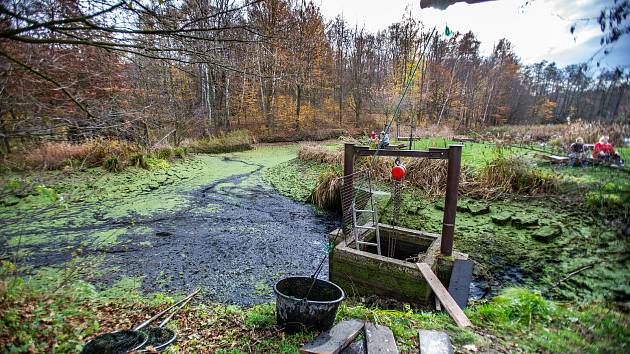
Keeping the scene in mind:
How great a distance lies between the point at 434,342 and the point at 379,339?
43cm

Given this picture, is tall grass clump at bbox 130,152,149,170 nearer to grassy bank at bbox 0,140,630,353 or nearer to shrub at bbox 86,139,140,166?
shrub at bbox 86,139,140,166

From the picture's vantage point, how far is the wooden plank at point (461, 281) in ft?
12.0

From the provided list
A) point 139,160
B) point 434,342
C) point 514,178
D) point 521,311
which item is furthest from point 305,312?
point 139,160

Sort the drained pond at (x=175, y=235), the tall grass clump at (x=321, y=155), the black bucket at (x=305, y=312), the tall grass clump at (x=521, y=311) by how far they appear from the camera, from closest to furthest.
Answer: the black bucket at (x=305, y=312)
the tall grass clump at (x=521, y=311)
the drained pond at (x=175, y=235)
the tall grass clump at (x=321, y=155)

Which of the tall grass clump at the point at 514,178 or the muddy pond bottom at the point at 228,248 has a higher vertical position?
the tall grass clump at the point at 514,178

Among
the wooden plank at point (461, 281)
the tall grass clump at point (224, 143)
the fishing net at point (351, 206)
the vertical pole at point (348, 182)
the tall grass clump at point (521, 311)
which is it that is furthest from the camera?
the tall grass clump at point (224, 143)

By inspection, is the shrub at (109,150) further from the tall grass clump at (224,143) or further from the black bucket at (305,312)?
the black bucket at (305,312)

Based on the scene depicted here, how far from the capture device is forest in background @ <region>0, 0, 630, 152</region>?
8.24 feet

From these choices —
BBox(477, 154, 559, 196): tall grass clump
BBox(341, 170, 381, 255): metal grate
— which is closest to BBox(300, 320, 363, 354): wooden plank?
BBox(341, 170, 381, 255): metal grate

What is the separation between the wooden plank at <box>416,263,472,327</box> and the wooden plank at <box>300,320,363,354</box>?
1.02m

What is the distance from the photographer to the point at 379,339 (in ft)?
7.50

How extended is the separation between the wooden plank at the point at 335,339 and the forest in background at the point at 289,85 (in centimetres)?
218

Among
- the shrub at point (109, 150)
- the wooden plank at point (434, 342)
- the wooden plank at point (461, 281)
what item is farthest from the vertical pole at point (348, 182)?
the shrub at point (109, 150)

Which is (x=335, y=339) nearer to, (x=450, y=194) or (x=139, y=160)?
(x=450, y=194)
